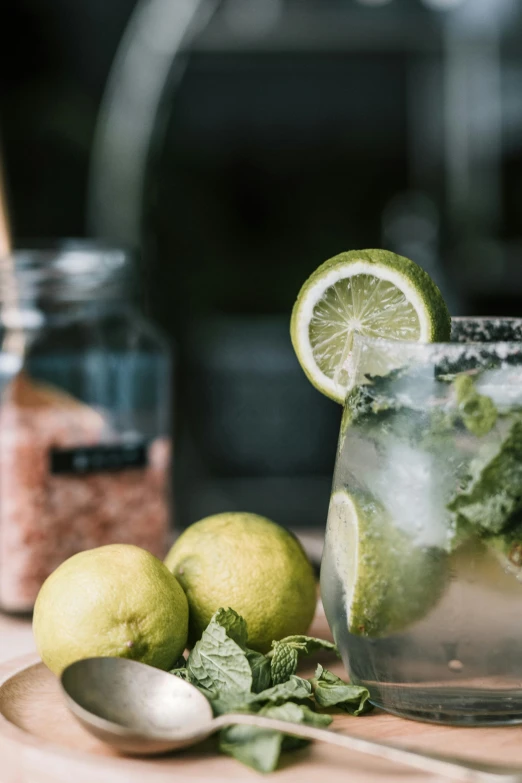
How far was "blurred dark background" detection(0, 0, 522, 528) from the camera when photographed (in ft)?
9.40

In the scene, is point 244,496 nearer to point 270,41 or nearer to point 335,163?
point 335,163

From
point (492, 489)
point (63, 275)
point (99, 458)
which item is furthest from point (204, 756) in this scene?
point (63, 275)

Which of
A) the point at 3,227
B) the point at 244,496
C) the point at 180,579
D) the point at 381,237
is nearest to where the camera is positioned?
the point at 180,579

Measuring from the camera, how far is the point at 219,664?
0.74m

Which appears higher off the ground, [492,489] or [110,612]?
[492,489]

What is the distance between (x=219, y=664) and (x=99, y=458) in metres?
0.49

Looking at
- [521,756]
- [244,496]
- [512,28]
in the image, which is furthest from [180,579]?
[512,28]

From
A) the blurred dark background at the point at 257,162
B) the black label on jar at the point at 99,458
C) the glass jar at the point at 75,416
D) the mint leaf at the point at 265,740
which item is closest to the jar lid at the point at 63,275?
the glass jar at the point at 75,416

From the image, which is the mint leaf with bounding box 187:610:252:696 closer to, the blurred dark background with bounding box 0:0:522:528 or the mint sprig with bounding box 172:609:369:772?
the mint sprig with bounding box 172:609:369:772

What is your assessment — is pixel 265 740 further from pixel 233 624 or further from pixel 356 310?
pixel 356 310

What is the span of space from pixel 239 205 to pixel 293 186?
6.8 inches

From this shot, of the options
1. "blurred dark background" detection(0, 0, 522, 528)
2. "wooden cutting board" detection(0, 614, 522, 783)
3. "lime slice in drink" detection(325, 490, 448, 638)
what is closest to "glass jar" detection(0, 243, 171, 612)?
"wooden cutting board" detection(0, 614, 522, 783)

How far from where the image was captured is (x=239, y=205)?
306 cm

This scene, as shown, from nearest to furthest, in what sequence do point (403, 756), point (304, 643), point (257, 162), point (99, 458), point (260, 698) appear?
point (403, 756), point (260, 698), point (304, 643), point (99, 458), point (257, 162)
